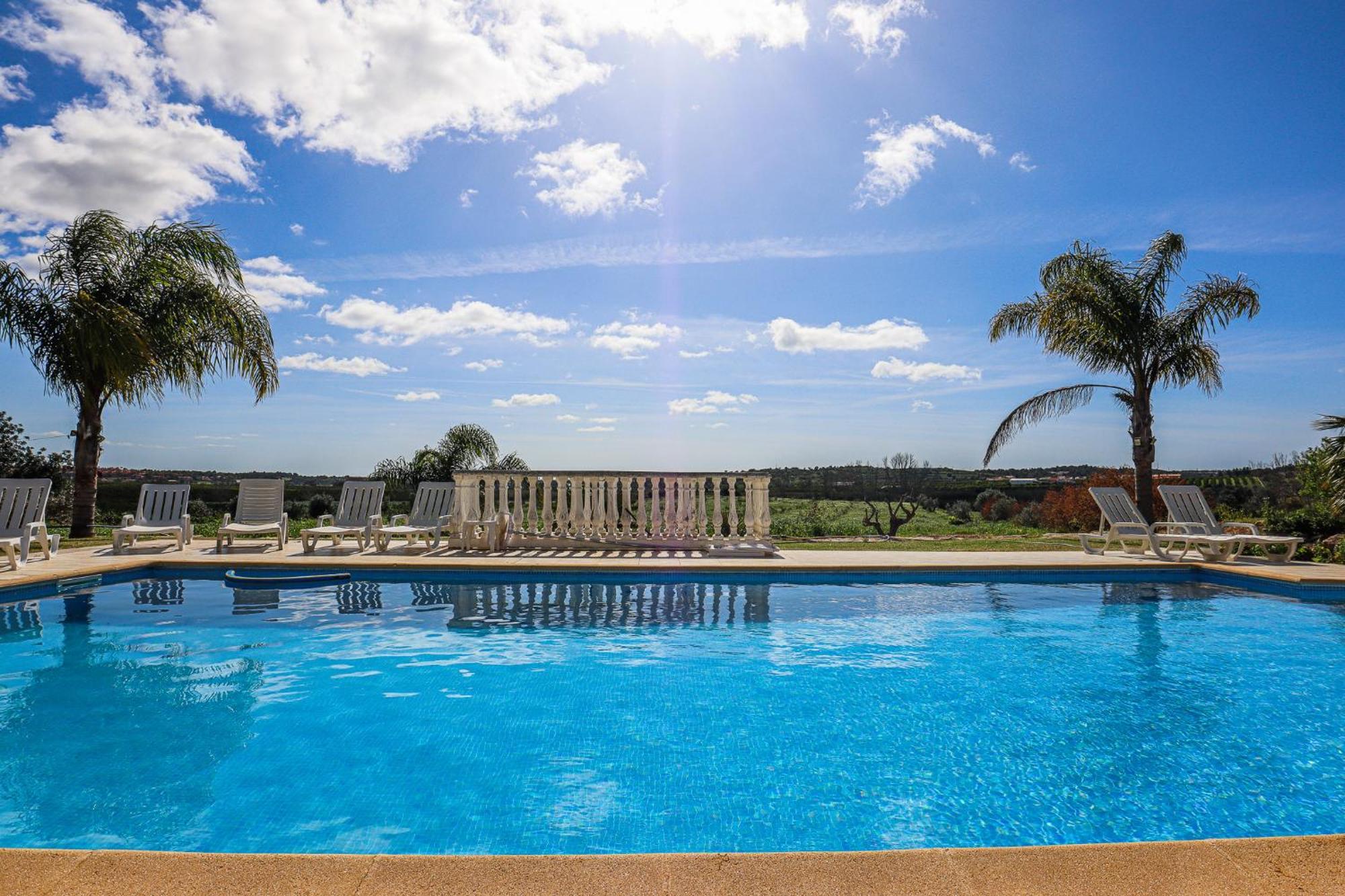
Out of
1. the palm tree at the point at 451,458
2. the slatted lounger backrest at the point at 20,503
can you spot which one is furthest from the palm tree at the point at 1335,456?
the slatted lounger backrest at the point at 20,503

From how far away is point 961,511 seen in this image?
21.0 m

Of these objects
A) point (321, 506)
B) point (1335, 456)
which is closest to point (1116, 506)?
point (1335, 456)

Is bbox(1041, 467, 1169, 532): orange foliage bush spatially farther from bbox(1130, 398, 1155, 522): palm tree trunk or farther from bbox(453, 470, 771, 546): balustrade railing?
bbox(453, 470, 771, 546): balustrade railing

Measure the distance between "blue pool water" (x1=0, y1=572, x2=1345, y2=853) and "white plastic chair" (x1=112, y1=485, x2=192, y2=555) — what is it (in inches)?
132

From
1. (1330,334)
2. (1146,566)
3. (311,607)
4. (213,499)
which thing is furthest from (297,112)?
(1330,334)

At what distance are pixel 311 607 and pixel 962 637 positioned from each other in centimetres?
627

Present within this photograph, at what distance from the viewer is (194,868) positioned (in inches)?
81.1

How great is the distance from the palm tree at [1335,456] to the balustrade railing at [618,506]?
779 cm

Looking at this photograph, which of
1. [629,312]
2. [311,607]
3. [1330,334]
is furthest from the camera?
[629,312]

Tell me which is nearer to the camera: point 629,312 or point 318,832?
point 318,832

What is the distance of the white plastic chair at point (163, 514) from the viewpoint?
10.7 m

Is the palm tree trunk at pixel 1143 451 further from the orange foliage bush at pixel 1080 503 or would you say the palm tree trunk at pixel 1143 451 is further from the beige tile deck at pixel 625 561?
the orange foliage bush at pixel 1080 503

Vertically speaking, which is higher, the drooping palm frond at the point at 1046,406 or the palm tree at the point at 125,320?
Answer: the palm tree at the point at 125,320

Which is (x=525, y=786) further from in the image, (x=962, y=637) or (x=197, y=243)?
(x=197, y=243)
